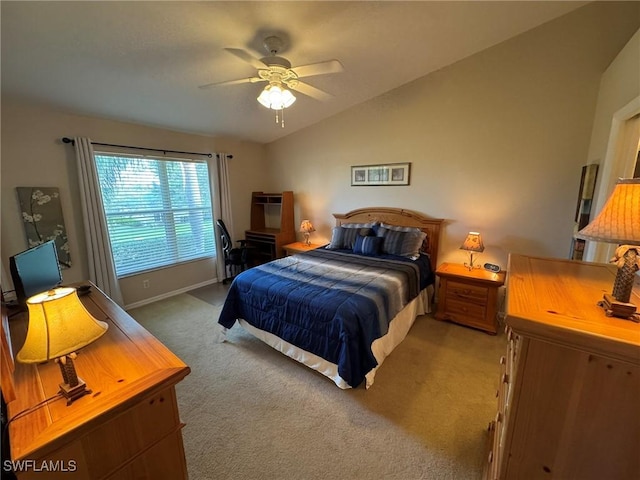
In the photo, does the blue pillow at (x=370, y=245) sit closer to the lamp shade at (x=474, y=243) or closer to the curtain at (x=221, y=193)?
the lamp shade at (x=474, y=243)

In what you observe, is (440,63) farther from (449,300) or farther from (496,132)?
(449,300)

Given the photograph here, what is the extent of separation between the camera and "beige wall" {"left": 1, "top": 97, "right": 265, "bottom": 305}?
2596 mm

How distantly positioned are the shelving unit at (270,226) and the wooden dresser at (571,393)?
3.89m

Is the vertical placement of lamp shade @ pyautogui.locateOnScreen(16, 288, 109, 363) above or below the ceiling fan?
below

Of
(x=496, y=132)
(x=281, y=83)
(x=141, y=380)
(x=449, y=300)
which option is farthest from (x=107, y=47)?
(x=449, y=300)

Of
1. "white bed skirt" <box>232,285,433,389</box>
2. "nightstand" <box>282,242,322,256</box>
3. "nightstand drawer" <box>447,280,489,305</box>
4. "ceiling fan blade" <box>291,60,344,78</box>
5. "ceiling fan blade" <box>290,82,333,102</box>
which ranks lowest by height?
"white bed skirt" <box>232,285,433,389</box>

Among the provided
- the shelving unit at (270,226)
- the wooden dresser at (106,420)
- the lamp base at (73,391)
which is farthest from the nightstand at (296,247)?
the lamp base at (73,391)

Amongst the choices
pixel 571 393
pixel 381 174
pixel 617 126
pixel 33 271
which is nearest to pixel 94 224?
pixel 33 271

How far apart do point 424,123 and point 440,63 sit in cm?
62

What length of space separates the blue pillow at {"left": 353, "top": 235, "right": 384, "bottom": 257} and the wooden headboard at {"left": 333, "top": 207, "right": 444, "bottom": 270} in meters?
0.44

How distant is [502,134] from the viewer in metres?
2.85

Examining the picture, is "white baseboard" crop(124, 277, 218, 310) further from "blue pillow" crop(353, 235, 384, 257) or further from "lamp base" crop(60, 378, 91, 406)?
"lamp base" crop(60, 378, 91, 406)

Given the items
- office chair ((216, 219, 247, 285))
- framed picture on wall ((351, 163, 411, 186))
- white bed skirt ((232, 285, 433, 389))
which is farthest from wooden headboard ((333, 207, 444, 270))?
office chair ((216, 219, 247, 285))

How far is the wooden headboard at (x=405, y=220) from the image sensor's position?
133 inches
